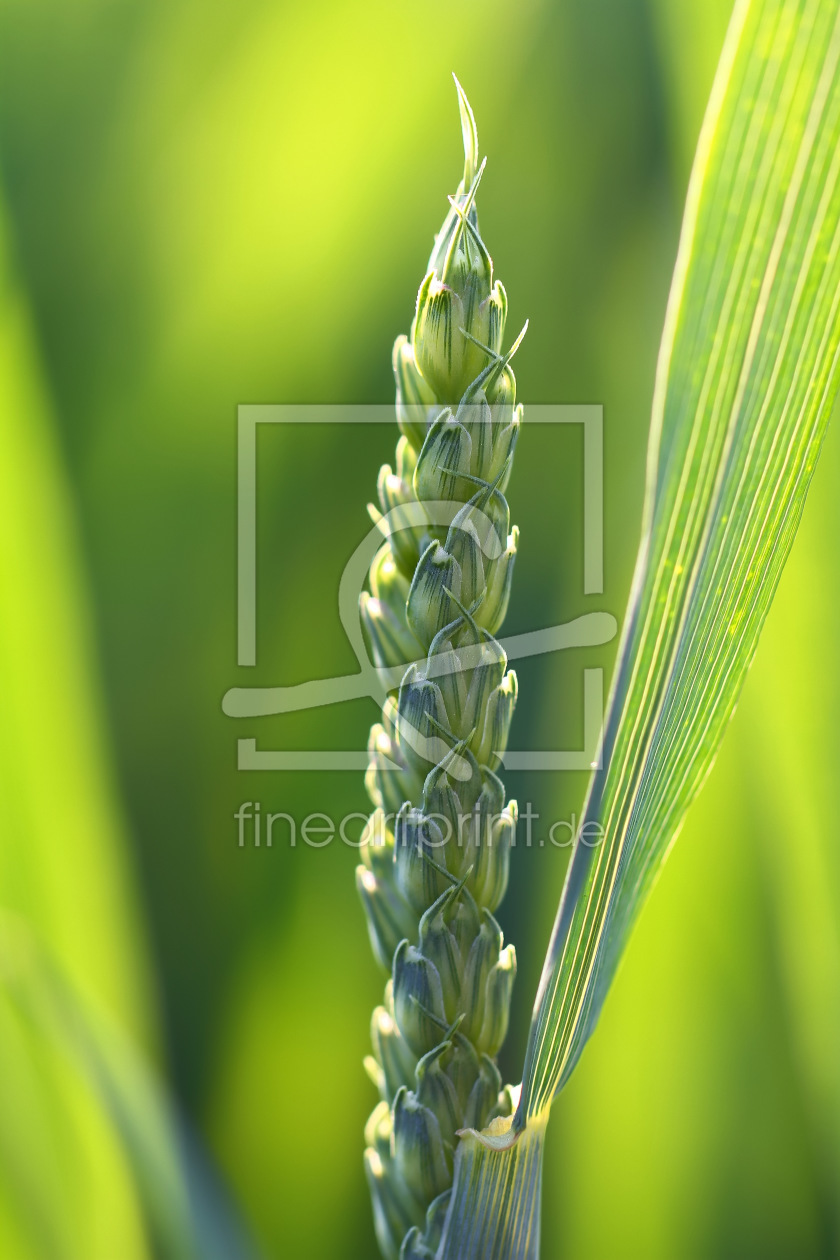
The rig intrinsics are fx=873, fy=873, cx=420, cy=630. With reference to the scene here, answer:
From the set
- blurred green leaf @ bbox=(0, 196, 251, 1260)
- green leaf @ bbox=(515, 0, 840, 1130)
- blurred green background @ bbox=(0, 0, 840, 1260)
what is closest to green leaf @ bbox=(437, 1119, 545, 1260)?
green leaf @ bbox=(515, 0, 840, 1130)

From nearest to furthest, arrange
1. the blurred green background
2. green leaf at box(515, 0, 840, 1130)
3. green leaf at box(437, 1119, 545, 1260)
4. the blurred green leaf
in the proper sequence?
green leaf at box(515, 0, 840, 1130) < green leaf at box(437, 1119, 545, 1260) < the blurred green leaf < the blurred green background

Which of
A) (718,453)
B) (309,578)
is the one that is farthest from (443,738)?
(309,578)

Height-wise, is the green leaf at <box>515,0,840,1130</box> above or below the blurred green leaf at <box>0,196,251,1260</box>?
above

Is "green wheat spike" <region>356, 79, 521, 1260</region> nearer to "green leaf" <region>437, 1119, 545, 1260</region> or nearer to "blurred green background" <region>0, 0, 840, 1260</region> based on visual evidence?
"green leaf" <region>437, 1119, 545, 1260</region>

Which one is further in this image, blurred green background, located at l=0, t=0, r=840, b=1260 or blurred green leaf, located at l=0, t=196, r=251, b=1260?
blurred green background, located at l=0, t=0, r=840, b=1260

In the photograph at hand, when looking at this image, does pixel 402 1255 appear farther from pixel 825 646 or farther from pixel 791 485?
pixel 825 646

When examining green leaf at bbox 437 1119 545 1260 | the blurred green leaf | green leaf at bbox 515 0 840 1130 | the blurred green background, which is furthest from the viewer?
the blurred green background
